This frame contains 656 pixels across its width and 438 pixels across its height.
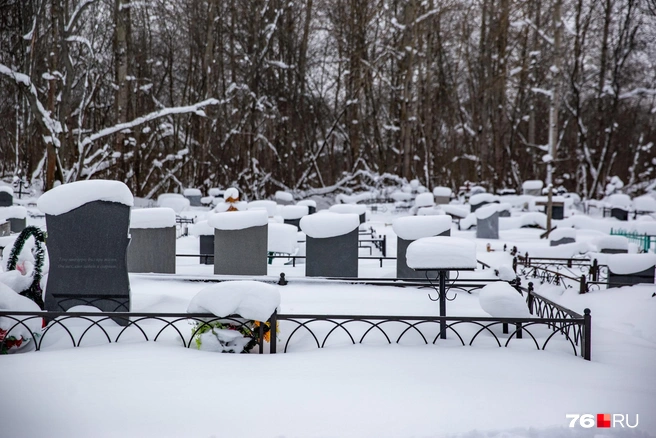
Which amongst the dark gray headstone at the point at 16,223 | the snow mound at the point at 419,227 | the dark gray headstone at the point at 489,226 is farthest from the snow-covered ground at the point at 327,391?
the dark gray headstone at the point at 489,226

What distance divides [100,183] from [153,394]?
303cm

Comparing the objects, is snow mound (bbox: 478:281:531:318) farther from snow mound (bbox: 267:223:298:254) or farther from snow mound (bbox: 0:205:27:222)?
snow mound (bbox: 0:205:27:222)

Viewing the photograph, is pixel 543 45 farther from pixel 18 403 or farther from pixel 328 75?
pixel 18 403

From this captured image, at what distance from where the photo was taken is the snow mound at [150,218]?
866 centimetres

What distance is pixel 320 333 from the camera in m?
5.16

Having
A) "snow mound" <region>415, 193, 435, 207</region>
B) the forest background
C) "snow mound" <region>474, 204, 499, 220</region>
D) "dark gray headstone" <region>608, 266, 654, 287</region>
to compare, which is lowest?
"dark gray headstone" <region>608, 266, 654, 287</region>

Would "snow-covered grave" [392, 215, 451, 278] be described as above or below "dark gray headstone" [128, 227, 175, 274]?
above

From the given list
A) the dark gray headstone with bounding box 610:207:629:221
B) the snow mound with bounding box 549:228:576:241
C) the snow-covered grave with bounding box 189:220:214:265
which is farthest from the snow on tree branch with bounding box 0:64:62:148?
the dark gray headstone with bounding box 610:207:629:221

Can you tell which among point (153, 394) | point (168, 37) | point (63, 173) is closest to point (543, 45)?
point (168, 37)

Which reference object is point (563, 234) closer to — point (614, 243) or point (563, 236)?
point (563, 236)

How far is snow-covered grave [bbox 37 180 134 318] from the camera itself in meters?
5.61

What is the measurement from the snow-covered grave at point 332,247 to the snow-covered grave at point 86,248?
11.7ft

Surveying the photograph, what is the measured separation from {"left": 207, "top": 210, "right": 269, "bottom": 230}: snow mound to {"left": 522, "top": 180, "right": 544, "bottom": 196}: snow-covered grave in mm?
22179

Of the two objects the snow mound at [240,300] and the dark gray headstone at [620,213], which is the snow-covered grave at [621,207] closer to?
the dark gray headstone at [620,213]
